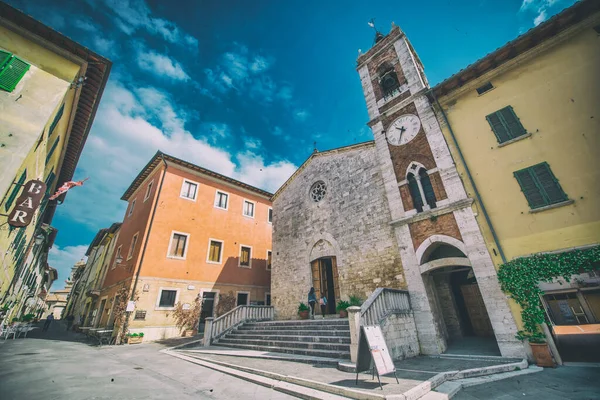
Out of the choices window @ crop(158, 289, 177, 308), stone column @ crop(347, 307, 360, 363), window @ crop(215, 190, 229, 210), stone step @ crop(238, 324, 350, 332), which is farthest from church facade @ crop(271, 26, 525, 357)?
window @ crop(158, 289, 177, 308)

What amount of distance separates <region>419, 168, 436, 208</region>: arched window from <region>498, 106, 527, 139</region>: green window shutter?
9.77ft

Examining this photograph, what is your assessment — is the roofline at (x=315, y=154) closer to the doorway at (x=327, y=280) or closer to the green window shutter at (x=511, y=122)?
the green window shutter at (x=511, y=122)

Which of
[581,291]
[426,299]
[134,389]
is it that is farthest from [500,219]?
[134,389]

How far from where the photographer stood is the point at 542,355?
6.32 metres

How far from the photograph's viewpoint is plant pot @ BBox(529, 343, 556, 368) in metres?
6.19

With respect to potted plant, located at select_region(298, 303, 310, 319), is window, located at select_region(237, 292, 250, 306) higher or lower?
higher

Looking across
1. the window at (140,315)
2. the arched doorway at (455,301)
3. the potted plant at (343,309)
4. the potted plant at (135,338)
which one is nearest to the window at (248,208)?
the window at (140,315)

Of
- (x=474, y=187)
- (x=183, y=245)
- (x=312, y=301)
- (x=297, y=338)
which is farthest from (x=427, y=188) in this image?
(x=183, y=245)

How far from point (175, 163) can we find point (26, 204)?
421 inches

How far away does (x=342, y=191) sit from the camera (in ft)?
44.0

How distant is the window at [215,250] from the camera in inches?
675

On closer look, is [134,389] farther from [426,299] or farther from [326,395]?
[426,299]

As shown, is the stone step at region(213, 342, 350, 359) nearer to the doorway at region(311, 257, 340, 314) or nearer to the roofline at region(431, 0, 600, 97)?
the doorway at region(311, 257, 340, 314)

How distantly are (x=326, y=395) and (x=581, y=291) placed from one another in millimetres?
7802
